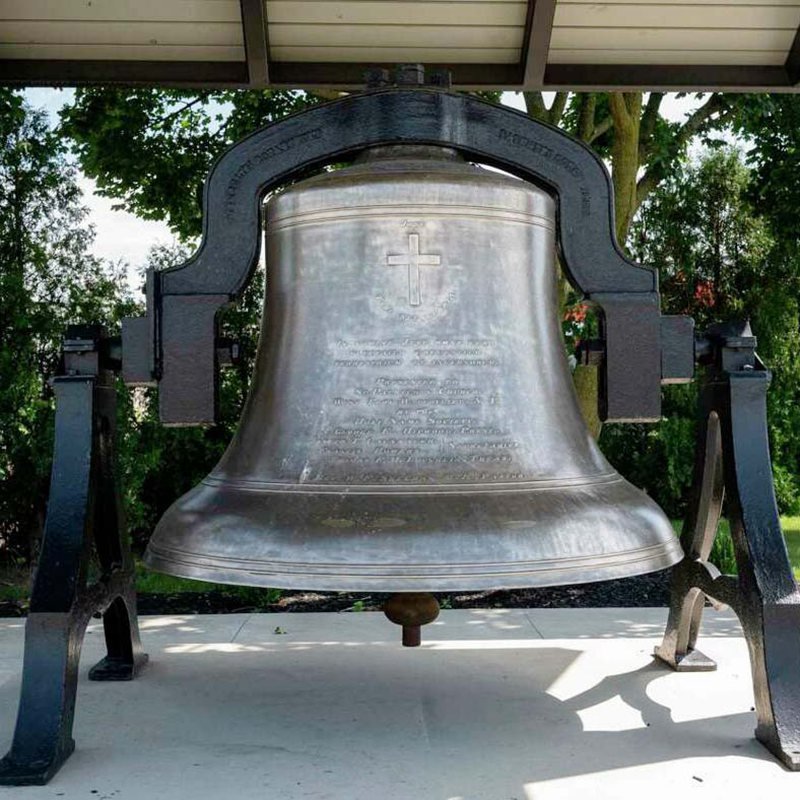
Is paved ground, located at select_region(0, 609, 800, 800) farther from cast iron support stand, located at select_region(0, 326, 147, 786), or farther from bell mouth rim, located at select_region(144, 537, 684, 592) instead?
bell mouth rim, located at select_region(144, 537, 684, 592)

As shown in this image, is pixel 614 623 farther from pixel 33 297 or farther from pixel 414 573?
pixel 33 297

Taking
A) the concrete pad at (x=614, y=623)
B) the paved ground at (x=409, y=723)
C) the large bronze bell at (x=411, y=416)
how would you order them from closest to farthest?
the large bronze bell at (x=411, y=416), the paved ground at (x=409, y=723), the concrete pad at (x=614, y=623)

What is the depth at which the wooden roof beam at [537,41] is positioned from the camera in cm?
333

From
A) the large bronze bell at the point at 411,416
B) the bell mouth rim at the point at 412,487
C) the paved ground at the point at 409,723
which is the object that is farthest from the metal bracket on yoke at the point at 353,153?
the paved ground at the point at 409,723

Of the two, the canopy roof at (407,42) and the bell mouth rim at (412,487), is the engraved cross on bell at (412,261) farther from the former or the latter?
the canopy roof at (407,42)

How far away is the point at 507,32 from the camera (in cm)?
350

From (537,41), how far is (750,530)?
5.47 ft

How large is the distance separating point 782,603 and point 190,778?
5.36 feet

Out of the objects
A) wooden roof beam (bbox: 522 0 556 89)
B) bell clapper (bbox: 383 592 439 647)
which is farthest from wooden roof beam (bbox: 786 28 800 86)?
bell clapper (bbox: 383 592 439 647)

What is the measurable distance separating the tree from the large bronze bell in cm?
491

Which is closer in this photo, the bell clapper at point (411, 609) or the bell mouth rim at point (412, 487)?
the bell mouth rim at point (412, 487)

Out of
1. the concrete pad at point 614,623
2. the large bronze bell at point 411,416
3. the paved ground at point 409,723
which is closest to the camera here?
the large bronze bell at point 411,416

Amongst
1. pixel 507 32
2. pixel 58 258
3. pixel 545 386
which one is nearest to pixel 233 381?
pixel 58 258

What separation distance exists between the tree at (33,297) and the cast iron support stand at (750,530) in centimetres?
501
